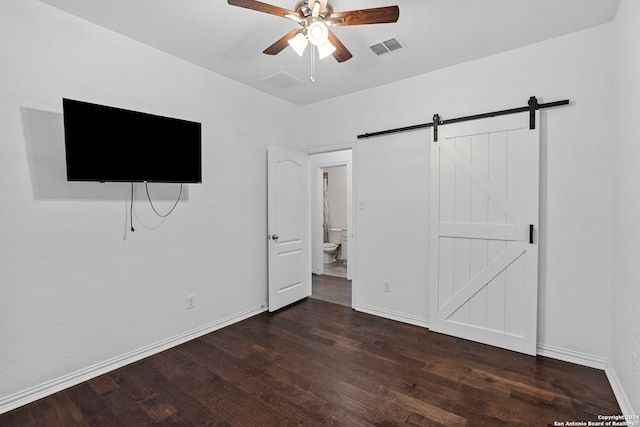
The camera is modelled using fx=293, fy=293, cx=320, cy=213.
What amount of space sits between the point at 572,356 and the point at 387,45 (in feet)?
10.2

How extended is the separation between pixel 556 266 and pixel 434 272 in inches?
40.4

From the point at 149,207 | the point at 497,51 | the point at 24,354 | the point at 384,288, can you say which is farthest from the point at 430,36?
the point at 24,354

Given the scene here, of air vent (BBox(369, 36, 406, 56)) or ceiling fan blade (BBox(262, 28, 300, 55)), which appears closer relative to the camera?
ceiling fan blade (BBox(262, 28, 300, 55))

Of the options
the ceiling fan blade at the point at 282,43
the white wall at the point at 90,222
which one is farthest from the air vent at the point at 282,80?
the ceiling fan blade at the point at 282,43

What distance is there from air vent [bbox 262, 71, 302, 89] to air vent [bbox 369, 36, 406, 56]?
1.02m

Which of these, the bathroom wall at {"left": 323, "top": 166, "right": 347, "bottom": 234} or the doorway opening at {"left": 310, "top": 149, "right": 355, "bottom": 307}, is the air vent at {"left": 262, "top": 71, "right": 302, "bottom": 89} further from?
the bathroom wall at {"left": 323, "top": 166, "right": 347, "bottom": 234}

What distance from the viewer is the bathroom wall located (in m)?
6.86

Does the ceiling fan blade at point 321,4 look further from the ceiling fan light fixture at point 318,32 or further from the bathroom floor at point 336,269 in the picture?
the bathroom floor at point 336,269

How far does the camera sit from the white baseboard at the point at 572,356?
238 centimetres

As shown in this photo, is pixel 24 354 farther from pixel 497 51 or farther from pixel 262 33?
pixel 497 51

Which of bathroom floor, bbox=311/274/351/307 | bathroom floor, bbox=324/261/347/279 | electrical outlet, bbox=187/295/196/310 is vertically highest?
electrical outlet, bbox=187/295/196/310

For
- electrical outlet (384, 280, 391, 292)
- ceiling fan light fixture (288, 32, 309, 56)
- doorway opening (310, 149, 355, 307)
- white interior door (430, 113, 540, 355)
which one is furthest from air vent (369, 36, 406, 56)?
electrical outlet (384, 280, 391, 292)

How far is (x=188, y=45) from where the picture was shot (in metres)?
2.63

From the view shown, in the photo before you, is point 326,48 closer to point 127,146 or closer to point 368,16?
point 368,16
